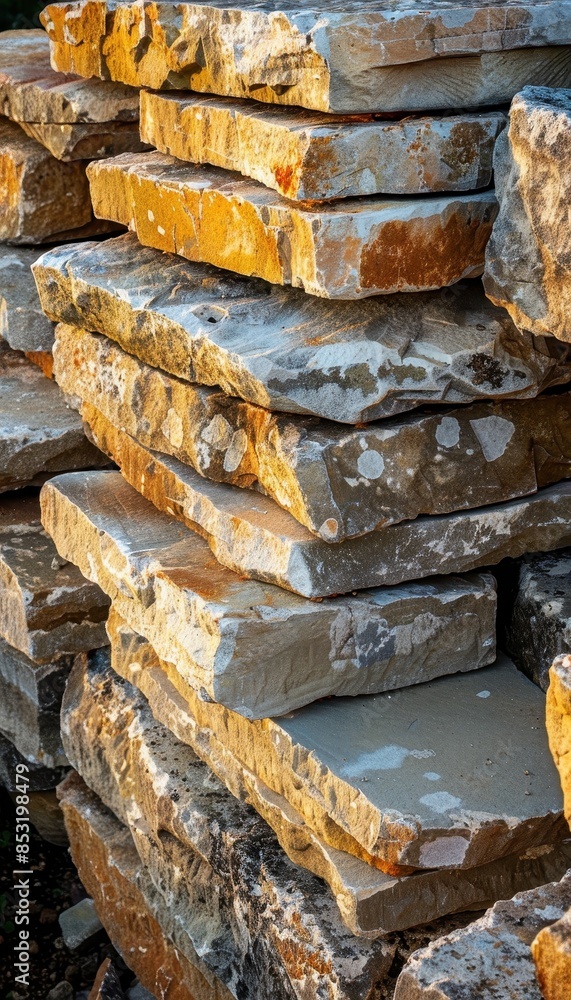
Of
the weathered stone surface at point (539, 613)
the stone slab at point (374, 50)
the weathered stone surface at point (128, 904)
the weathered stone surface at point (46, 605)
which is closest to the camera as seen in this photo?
the stone slab at point (374, 50)

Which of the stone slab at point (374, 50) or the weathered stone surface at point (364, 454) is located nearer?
the stone slab at point (374, 50)

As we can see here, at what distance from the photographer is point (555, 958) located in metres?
1.29

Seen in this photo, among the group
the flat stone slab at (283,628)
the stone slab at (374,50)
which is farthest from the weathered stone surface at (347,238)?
the flat stone slab at (283,628)

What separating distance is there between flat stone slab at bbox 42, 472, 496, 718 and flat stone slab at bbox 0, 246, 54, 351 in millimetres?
1096

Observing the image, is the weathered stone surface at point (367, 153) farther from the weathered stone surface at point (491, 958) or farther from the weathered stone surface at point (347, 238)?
the weathered stone surface at point (491, 958)

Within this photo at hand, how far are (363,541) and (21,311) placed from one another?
165 centimetres

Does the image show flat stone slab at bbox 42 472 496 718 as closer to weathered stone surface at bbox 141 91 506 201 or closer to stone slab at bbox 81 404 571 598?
stone slab at bbox 81 404 571 598

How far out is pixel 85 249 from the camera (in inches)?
109

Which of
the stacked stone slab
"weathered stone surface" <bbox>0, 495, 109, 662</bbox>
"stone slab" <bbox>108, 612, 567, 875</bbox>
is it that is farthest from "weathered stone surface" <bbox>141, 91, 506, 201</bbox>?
"weathered stone surface" <bbox>0, 495, 109, 662</bbox>

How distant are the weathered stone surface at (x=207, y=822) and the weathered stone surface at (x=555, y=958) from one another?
2.18ft

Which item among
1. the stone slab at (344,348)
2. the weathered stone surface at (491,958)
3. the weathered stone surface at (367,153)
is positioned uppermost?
the weathered stone surface at (367,153)

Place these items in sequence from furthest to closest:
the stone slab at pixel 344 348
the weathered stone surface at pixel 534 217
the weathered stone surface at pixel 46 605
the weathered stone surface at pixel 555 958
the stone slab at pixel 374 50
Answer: the weathered stone surface at pixel 46 605 < the stone slab at pixel 344 348 < the stone slab at pixel 374 50 < the weathered stone surface at pixel 534 217 < the weathered stone surface at pixel 555 958

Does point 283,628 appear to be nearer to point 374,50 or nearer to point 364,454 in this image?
point 364,454

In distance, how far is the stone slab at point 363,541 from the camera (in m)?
2.13
